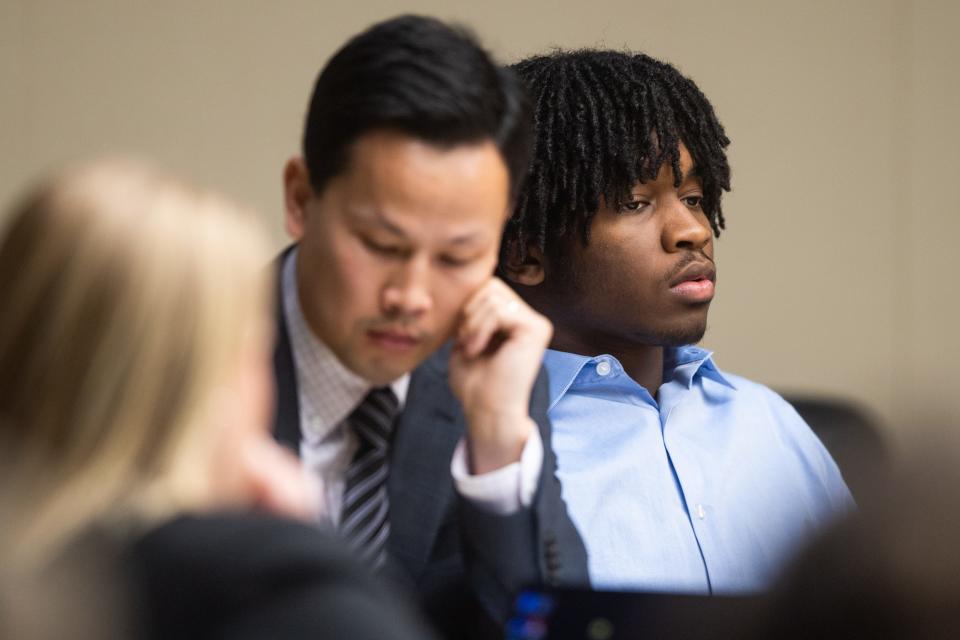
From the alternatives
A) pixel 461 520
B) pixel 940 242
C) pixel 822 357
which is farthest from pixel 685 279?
pixel 940 242

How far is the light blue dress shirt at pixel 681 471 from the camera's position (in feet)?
4.17

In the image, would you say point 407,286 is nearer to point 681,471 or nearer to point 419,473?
point 419,473

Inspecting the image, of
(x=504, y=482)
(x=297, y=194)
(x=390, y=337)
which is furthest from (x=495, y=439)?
(x=297, y=194)

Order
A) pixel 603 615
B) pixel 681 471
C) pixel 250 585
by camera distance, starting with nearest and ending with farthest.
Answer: pixel 250 585 < pixel 603 615 < pixel 681 471

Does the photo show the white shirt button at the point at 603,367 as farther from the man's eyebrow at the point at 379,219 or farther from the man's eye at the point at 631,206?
the man's eyebrow at the point at 379,219

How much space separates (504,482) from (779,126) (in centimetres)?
191

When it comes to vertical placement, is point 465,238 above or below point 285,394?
above

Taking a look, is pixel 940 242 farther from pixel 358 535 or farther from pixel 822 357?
pixel 358 535

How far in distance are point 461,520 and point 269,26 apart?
5.14 ft

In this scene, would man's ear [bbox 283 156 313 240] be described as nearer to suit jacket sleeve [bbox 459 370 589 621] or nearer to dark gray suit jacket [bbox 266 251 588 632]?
dark gray suit jacket [bbox 266 251 588 632]

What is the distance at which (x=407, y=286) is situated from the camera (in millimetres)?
954

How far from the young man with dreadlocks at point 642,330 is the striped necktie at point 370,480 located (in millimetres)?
296

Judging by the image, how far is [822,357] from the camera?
278cm

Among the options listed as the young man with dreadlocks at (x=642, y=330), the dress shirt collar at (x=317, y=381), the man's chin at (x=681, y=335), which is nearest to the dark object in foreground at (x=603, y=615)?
the dress shirt collar at (x=317, y=381)
